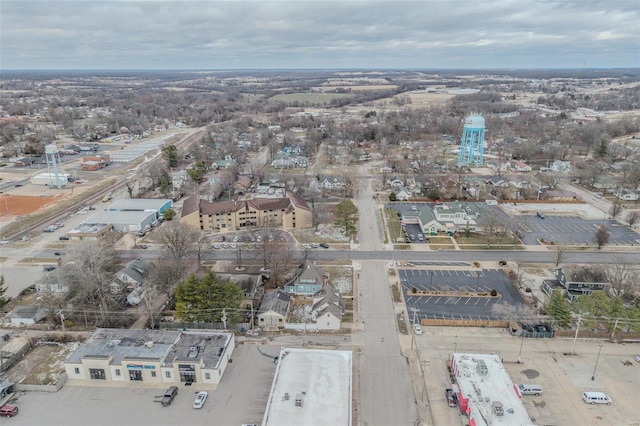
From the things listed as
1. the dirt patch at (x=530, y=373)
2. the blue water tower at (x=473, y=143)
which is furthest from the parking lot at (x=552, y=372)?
the blue water tower at (x=473, y=143)

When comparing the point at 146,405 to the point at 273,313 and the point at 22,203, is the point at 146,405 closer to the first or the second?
the point at 273,313

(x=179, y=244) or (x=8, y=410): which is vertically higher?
(x=179, y=244)

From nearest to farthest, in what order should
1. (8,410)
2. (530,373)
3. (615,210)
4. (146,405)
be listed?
(8,410), (146,405), (530,373), (615,210)

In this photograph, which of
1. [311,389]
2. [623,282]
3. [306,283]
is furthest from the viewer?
[306,283]

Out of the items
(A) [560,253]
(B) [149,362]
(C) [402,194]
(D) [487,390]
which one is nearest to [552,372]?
(D) [487,390]

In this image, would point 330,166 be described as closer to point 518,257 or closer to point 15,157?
point 518,257

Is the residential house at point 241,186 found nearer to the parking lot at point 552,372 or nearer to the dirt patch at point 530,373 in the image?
the parking lot at point 552,372
